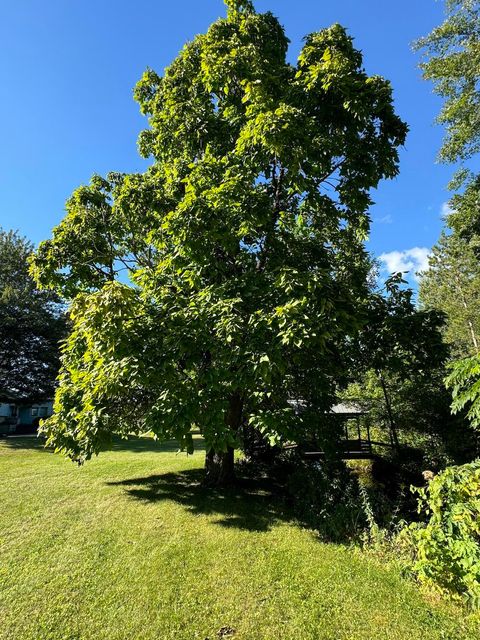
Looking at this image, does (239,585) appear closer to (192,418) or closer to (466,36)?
(192,418)

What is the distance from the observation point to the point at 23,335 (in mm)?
23688

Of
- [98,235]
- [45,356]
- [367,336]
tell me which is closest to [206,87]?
[98,235]

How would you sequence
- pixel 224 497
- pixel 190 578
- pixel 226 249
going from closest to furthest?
pixel 190 578 < pixel 226 249 < pixel 224 497

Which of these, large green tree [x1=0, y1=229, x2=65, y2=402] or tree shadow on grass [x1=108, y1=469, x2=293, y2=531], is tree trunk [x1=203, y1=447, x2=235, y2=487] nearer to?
tree shadow on grass [x1=108, y1=469, x2=293, y2=531]

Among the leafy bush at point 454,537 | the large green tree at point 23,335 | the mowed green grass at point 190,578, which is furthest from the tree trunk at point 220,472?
the large green tree at point 23,335

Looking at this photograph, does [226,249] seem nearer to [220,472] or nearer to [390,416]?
[220,472]

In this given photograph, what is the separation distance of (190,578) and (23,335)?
23.4 meters

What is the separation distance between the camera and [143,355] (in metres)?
6.13

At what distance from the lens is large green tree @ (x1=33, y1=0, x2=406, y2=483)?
6.10 metres

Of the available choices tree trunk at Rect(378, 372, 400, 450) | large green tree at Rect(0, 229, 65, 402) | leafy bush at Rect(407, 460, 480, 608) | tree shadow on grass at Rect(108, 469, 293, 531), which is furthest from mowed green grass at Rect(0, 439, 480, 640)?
large green tree at Rect(0, 229, 65, 402)

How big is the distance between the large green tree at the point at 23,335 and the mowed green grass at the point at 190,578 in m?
16.9

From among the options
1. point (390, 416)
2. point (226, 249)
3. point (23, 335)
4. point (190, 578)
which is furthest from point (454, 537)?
point (23, 335)

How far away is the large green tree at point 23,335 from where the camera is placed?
23094mm

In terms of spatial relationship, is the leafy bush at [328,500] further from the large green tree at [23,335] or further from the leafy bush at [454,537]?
the large green tree at [23,335]
